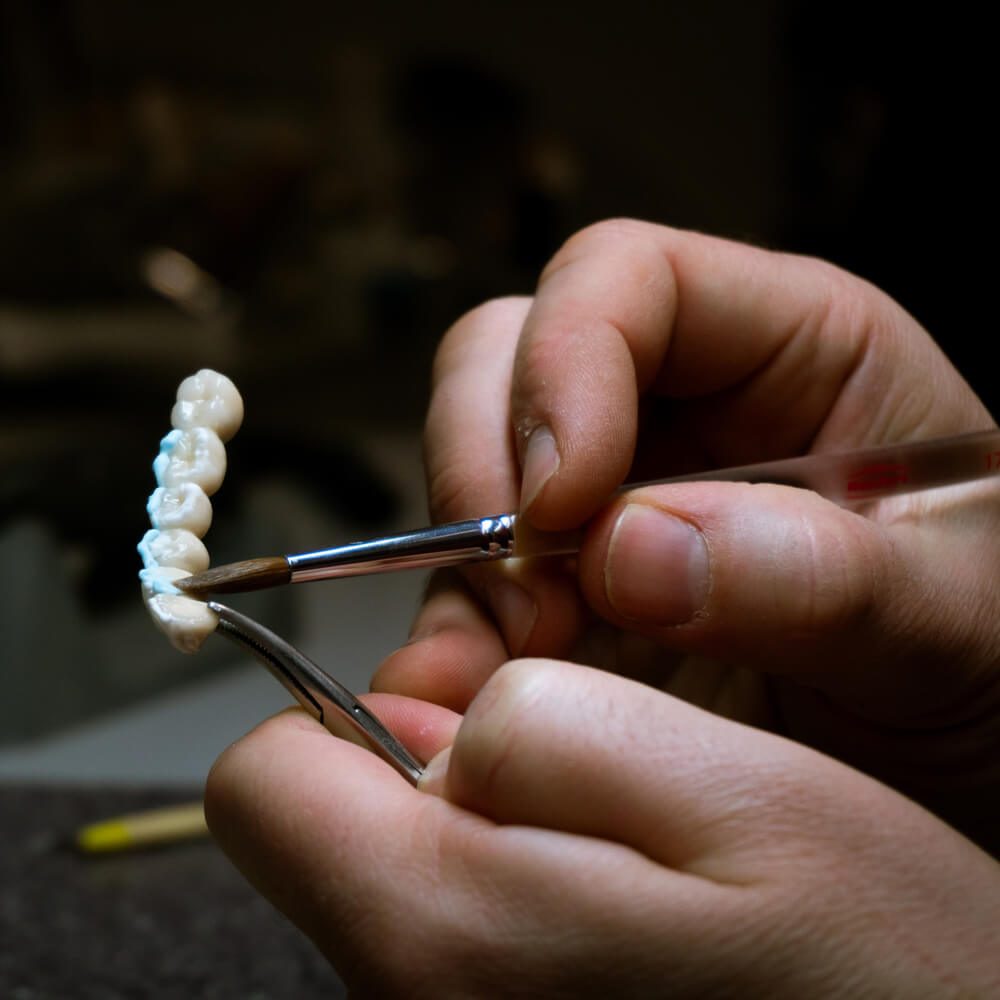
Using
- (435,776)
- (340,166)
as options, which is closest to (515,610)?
(435,776)

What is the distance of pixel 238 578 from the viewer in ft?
1.89

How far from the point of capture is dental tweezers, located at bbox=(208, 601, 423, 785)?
54 centimetres

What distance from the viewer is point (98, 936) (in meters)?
0.82

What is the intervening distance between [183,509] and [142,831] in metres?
0.45

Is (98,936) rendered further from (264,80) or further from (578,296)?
(264,80)

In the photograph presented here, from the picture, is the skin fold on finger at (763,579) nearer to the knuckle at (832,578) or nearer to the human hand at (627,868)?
the knuckle at (832,578)

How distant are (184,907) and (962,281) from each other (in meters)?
1.39

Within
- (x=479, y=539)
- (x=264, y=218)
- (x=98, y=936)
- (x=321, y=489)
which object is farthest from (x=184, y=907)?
(x=264, y=218)

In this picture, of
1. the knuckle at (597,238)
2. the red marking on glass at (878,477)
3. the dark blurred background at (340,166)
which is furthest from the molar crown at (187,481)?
the dark blurred background at (340,166)

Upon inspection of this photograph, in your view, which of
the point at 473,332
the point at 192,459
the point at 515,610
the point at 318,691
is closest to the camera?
the point at 318,691

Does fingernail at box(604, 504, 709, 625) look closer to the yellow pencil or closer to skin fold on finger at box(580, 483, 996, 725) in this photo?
skin fold on finger at box(580, 483, 996, 725)

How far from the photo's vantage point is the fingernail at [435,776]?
515mm

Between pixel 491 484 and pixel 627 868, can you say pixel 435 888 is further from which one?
pixel 491 484

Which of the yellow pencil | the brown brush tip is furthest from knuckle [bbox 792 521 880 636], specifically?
the yellow pencil
